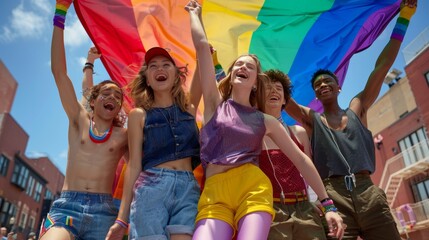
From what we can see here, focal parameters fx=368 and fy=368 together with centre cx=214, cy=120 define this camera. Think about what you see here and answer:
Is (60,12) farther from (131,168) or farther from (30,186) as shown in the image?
(30,186)

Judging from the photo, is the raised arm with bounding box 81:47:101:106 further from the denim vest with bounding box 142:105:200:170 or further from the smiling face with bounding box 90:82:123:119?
the denim vest with bounding box 142:105:200:170

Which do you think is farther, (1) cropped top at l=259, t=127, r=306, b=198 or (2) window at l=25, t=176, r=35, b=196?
(2) window at l=25, t=176, r=35, b=196

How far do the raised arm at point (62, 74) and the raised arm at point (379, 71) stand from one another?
9.51 ft

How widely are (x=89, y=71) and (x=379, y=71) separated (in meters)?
3.33

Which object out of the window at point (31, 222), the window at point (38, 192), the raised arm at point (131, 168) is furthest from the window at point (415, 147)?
the window at point (38, 192)

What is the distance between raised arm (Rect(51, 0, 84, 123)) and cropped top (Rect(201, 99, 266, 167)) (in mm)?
1487

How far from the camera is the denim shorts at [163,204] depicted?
7.84 feet

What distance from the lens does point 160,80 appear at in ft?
10.4

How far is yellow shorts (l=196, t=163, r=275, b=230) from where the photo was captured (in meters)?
2.28

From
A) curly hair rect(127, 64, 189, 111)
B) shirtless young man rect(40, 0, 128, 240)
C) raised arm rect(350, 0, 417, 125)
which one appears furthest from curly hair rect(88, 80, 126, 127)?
raised arm rect(350, 0, 417, 125)

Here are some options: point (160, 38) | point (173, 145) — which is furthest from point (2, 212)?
point (173, 145)

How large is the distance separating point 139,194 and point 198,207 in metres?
0.44

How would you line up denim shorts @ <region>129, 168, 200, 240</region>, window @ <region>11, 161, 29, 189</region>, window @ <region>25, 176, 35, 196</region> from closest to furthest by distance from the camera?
denim shorts @ <region>129, 168, 200, 240</region>, window @ <region>11, 161, 29, 189</region>, window @ <region>25, 176, 35, 196</region>

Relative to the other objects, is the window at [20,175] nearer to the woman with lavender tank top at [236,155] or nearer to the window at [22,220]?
the window at [22,220]
